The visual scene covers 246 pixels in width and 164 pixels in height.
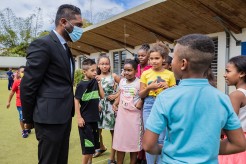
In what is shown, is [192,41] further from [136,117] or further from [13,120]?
[13,120]

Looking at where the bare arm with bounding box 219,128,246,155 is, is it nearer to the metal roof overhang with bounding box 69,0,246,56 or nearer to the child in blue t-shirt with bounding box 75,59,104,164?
the child in blue t-shirt with bounding box 75,59,104,164

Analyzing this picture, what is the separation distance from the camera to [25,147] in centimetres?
473

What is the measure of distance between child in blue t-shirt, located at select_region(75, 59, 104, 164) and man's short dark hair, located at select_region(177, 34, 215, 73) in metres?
2.15

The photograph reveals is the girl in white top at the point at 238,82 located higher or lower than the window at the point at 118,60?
lower

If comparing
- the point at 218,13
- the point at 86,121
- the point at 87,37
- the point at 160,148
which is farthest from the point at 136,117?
the point at 87,37

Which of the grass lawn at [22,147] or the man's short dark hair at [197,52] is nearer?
the man's short dark hair at [197,52]

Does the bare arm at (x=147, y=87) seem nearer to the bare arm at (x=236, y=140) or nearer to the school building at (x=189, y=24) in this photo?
the bare arm at (x=236, y=140)

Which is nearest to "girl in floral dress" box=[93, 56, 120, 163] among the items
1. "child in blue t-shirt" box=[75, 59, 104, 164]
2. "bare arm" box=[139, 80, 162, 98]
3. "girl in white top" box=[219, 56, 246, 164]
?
"child in blue t-shirt" box=[75, 59, 104, 164]

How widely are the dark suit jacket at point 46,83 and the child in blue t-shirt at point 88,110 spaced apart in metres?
0.92

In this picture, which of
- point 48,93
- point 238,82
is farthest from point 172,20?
point 48,93

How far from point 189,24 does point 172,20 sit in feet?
2.04

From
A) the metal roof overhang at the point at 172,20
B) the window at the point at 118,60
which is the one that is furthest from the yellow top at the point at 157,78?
the window at the point at 118,60

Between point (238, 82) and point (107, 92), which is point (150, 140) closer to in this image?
point (238, 82)

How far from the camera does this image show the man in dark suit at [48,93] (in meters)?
2.14
